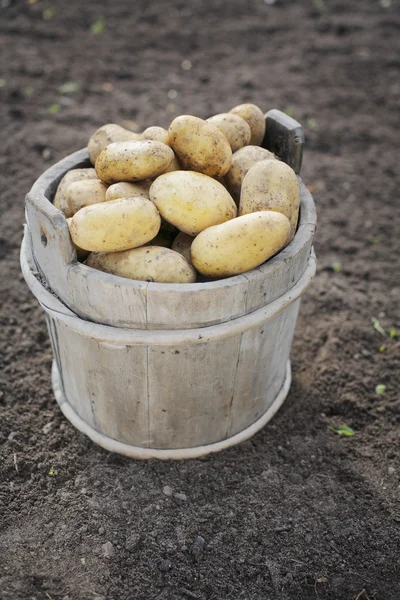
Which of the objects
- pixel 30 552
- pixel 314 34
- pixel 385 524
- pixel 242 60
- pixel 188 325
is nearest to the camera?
pixel 188 325

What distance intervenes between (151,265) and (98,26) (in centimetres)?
487

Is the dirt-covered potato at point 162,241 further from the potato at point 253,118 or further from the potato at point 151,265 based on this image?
the potato at point 253,118

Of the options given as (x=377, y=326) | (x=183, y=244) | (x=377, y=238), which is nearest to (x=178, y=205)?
(x=183, y=244)

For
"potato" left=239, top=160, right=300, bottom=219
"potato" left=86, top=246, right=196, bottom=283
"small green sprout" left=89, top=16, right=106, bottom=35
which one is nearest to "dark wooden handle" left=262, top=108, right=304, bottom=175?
"potato" left=239, top=160, right=300, bottom=219

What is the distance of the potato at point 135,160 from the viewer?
6.36 feet

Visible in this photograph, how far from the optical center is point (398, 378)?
278 centimetres

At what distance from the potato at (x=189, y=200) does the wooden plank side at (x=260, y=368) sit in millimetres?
412

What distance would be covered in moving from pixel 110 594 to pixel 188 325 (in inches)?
37.1

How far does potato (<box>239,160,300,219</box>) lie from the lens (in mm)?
1992

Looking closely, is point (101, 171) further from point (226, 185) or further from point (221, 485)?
point (221, 485)

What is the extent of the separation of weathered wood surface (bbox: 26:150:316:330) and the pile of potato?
2.5 inches

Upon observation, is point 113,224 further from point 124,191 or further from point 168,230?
point 168,230

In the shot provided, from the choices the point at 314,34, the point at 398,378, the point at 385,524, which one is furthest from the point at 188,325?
the point at 314,34

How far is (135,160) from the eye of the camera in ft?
6.38
